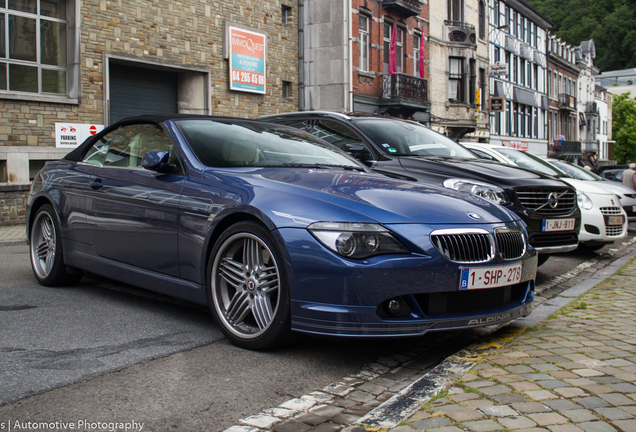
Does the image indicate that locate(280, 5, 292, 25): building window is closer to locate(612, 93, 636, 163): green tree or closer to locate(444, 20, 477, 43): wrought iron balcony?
locate(444, 20, 477, 43): wrought iron balcony

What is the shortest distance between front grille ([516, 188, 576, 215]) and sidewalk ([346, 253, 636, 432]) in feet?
7.96

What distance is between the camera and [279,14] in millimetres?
22953

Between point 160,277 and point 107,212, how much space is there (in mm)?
844

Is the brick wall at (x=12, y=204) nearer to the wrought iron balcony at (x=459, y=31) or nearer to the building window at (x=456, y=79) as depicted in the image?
the building window at (x=456, y=79)

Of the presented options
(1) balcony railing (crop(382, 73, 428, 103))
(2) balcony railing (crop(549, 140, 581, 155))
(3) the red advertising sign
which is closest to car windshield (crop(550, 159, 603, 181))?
(3) the red advertising sign

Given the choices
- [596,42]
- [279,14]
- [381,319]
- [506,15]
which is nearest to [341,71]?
[279,14]

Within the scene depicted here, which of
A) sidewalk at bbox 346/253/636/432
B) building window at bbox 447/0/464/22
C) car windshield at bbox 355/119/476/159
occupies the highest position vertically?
building window at bbox 447/0/464/22

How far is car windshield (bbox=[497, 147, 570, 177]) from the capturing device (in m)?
10.6

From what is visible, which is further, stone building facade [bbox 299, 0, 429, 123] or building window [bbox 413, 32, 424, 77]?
building window [bbox 413, 32, 424, 77]

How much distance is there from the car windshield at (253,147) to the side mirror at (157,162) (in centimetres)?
21

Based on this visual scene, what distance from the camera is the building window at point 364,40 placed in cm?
2666

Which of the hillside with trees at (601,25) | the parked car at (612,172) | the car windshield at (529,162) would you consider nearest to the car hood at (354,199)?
the car windshield at (529,162)

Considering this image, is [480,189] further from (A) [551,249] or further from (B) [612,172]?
(B) [612,172]

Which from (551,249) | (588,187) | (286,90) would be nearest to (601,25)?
(286,90)
